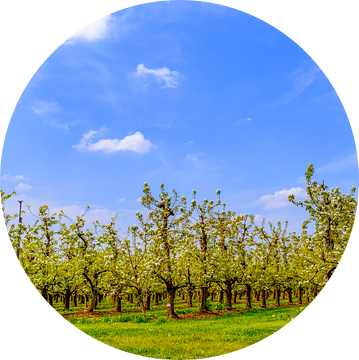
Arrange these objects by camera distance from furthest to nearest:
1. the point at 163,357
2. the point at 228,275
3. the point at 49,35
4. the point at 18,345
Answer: the point at 228,275
the point at 163,357
the point at 49,35
the point at 18,345

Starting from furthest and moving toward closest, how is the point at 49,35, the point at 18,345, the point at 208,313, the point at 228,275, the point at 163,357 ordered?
the point at 228,275, the point at 208,313, the point at 163,357, the point at 49,35, the point at 18,345

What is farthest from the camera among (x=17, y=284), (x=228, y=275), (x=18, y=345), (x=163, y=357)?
(x=228, y=275)

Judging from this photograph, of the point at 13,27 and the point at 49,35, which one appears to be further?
the point at 49,35

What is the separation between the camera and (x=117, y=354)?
4.08m

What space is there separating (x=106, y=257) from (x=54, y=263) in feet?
10.9

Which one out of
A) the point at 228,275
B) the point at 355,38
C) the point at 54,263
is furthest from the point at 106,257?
the point at 355,38

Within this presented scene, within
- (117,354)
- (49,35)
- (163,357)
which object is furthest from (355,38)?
(163,357)

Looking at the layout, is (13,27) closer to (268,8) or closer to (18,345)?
(268,8)

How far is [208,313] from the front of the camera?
1750cm

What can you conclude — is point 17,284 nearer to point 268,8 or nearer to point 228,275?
point 268,8

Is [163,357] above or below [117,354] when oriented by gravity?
below

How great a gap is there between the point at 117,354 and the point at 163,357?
10.2ft

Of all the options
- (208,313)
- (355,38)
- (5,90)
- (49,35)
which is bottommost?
(208,313)

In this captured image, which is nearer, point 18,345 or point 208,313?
point 18,345
